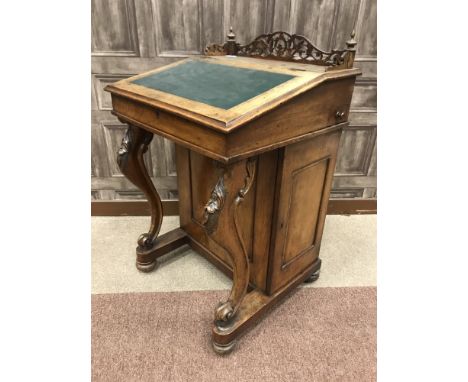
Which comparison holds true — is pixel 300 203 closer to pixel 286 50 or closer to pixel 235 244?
pixel 235 244

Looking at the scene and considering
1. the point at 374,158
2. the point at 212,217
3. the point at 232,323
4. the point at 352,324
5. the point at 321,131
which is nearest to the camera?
the point at 212,217

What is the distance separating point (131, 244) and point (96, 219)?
0.41m

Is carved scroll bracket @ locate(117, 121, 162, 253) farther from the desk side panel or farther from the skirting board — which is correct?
the skirting board

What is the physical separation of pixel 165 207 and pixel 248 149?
1409 millimetres

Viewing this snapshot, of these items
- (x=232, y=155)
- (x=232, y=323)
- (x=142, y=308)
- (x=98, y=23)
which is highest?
(x=98, y=23)

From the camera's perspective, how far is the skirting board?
7.61 feet

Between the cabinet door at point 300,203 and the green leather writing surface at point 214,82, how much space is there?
257 mm

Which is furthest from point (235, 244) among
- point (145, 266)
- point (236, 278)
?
point (145, 266)

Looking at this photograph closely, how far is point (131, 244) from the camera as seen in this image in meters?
2.08

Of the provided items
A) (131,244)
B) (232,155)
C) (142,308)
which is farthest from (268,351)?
A: (131,244)

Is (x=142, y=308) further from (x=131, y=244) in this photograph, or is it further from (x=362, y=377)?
(x=362, y=377)

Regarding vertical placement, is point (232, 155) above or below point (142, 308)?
above

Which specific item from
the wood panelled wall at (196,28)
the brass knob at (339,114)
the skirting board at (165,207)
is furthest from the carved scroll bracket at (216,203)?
the skirting board at (165,207)

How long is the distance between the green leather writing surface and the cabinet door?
26 cm
